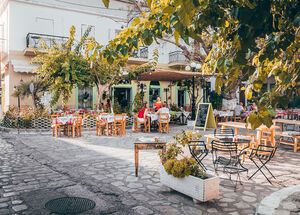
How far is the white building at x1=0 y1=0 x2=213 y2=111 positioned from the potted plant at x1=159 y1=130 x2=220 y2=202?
49.5ft

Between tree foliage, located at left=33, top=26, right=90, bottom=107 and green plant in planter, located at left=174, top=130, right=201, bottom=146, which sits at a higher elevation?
tree foliage, located at left=33, top=26, right=90, bottom=107

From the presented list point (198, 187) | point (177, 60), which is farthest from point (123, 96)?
point (198, 187)

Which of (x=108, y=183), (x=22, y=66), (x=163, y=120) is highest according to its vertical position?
(x=22, y=66)

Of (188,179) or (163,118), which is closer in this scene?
(188,179)

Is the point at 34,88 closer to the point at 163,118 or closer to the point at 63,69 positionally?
the point at 63,69

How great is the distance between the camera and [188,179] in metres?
4.99

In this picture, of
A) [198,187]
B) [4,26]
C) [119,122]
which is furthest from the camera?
[4,26]

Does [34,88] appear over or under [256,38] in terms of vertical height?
over

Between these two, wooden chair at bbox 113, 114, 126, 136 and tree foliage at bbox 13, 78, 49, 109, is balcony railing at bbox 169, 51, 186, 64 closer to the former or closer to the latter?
tree foliage at bbox 13, 78, 49, 109

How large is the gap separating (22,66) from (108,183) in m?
15.8

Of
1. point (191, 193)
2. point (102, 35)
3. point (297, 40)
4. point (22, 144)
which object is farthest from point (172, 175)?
point (102, 35)

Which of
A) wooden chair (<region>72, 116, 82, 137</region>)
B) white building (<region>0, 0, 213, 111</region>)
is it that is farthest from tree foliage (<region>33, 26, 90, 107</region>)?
white building (<region>0, 0, 213, 111</region>)

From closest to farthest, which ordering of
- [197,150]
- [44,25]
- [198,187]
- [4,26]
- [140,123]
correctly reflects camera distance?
[198,187], [197,150], [140,123], [44,25], [4,26]

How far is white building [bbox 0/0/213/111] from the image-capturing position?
1980 centimetres
